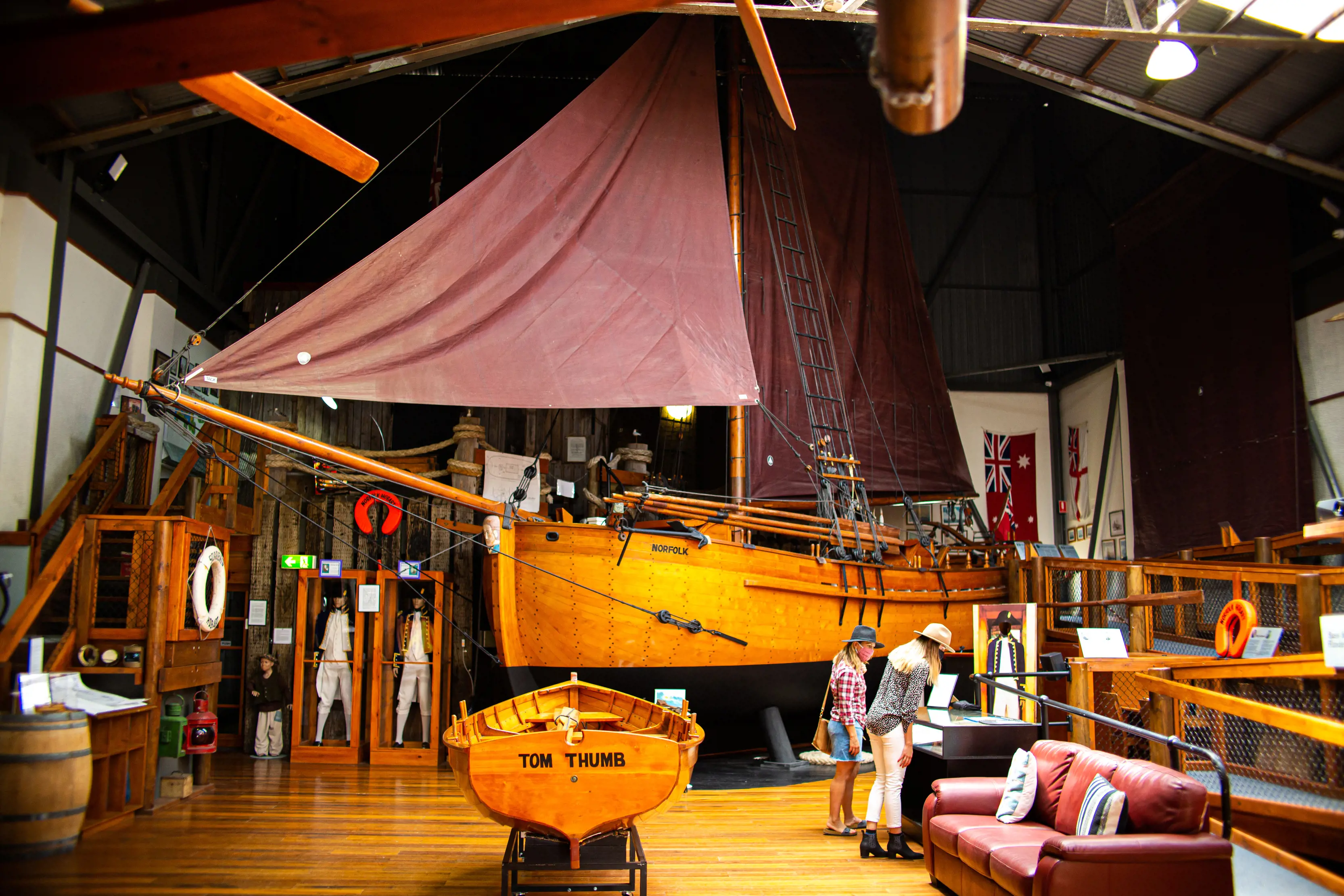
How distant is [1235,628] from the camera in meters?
5.38

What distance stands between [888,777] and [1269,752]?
191cm

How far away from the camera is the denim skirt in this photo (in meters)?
5.26

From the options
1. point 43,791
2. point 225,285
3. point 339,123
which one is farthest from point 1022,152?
point 43,791

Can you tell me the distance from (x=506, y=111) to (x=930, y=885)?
417 inches

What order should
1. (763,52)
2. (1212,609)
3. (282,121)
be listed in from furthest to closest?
(1212,609), (763,52), (282,121)

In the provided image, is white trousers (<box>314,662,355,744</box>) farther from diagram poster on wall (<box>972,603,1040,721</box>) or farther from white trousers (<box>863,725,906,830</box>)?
diagram poster on wall (<box>972,603,1040,721</box>)

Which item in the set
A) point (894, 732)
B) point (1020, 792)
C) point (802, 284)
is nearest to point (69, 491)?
point (894, 732)

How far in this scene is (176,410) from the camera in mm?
4832

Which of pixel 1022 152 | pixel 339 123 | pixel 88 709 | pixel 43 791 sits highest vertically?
pixel 1022 152

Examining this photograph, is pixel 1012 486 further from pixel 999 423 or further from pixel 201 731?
pixel 201 731

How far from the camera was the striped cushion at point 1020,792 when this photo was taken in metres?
4.20

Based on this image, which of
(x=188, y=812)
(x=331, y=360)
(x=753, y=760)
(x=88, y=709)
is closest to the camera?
(x=88, y=709)

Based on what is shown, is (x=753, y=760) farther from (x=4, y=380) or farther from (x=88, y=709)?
(x=4, y=380)

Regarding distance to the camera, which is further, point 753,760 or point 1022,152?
point 1022,152
